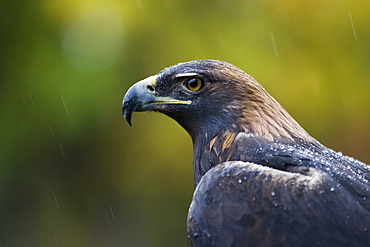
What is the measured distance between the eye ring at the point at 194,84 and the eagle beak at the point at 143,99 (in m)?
0.09

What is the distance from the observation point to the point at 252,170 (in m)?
3.23

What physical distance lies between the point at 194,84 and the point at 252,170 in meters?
0.89

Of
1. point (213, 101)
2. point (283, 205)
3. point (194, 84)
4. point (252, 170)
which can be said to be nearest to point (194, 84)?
point (194, 84)

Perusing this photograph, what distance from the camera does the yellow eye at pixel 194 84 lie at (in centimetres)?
391

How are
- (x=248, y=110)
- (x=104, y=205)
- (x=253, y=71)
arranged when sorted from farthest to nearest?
1. (x=104, y=205)
2. (x=253, y=71)
3. (x=248, y=110)

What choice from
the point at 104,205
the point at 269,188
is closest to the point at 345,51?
the point at 104,205

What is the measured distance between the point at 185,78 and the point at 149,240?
640 cm

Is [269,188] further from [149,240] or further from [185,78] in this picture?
[149,240]

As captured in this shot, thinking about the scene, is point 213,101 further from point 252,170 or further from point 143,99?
point 252,170

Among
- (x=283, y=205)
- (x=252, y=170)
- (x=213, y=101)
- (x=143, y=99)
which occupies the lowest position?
(x=283, y=205)

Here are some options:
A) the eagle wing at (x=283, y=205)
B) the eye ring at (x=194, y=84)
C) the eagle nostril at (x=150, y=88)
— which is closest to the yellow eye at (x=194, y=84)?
the eye ring at (x=194, y=84)

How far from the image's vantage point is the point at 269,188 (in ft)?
10.2

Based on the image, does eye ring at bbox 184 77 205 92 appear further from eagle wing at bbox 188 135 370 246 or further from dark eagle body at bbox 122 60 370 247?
eagle wing at bbox 188 135 370 246

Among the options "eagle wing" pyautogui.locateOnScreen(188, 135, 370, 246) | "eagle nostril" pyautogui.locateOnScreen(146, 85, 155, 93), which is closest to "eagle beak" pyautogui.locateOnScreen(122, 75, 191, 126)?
"eagle nostril" pyautogui.locateOnScreen(146, 85, 155, 93)
